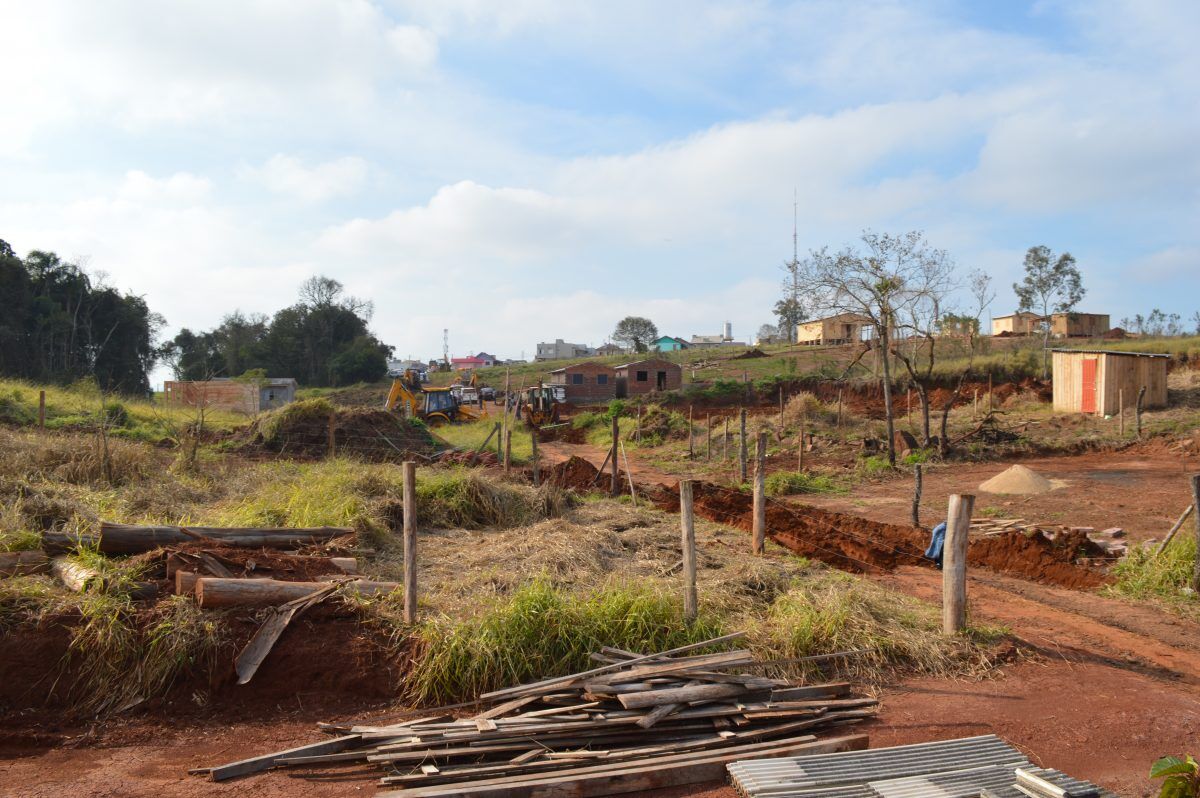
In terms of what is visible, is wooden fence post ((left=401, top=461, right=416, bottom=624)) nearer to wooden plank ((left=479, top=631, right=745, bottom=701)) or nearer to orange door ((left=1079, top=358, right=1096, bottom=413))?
wooden plank ((left=479, top=631, right=745, bottom=701))

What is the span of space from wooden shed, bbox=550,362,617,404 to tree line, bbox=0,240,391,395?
55.0ft

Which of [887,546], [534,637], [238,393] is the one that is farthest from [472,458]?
[238,393]

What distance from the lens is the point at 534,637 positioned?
6.27m

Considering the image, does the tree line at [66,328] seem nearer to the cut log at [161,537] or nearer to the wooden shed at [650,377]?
the wooden shed at [650,377]

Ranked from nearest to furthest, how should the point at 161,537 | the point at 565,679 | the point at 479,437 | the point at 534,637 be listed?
the point at 565,679 → the point at 534,637 → the point at 161,537 → the point at 479,437

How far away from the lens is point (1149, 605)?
8.63 metres

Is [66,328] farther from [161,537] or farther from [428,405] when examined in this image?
[161,537]

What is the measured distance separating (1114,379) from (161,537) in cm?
2693

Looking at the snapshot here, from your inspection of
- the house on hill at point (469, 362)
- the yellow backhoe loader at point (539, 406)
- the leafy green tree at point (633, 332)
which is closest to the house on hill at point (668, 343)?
the leafy green tree at point (633, 332)

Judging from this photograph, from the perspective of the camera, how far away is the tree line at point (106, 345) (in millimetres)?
35188

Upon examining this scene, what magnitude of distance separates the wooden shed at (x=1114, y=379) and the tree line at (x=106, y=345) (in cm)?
2700

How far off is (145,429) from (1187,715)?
23.2 meters

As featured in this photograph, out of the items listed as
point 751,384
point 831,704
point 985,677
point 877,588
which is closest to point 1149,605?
point 877,588

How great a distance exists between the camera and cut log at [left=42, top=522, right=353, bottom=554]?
742 centimetres
